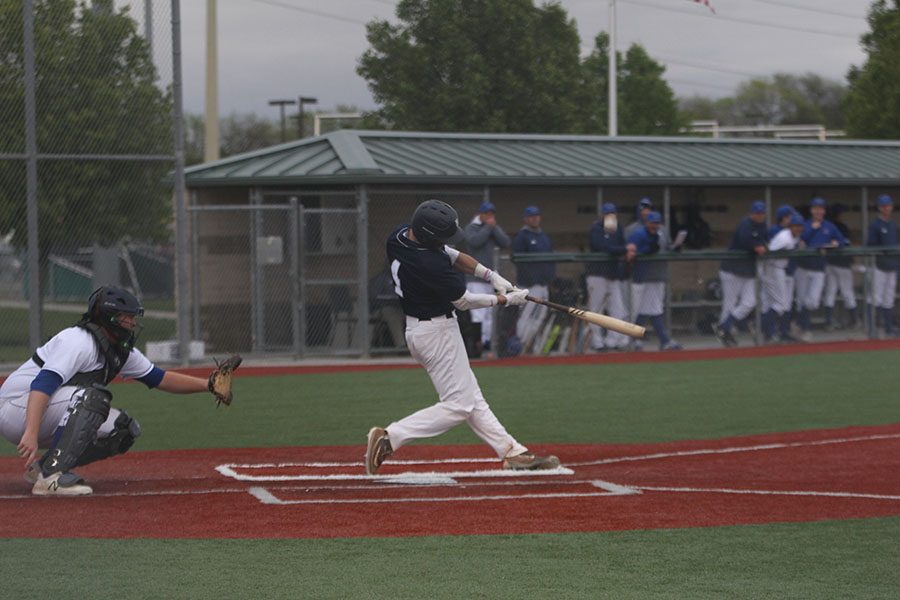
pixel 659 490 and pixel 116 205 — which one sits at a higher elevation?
pixel 116 205

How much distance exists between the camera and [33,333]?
17203 mm

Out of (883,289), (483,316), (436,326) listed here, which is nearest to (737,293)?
(883,289)

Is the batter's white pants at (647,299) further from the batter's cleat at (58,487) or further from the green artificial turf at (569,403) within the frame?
the batter's cleat at (58,487)

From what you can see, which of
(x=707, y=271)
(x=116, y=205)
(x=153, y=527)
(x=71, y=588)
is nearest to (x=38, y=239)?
(x=116, y=205)

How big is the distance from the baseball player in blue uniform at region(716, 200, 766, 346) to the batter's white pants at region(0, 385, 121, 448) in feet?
44.9

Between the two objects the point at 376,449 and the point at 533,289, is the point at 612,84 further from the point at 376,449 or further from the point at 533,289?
the point at 376,449

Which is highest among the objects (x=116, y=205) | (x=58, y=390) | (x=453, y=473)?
(x=116, y=205)

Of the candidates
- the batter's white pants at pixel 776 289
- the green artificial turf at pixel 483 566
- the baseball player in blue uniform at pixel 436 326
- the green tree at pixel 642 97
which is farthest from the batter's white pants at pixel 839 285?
the green tree at pixel 642 97

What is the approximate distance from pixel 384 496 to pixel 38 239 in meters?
10.7

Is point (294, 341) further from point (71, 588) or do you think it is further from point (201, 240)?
point (71, 588)

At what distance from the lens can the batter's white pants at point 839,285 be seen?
843 inches

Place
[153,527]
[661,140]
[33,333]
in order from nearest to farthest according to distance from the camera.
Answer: [153,527], [33,333], [661,140]

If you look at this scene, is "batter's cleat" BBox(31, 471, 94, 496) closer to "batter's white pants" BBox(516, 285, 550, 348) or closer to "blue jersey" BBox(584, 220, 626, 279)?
"batter's white pants" BBox(516, 285, 550, 348)

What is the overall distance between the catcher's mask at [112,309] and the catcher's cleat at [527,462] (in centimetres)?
270
